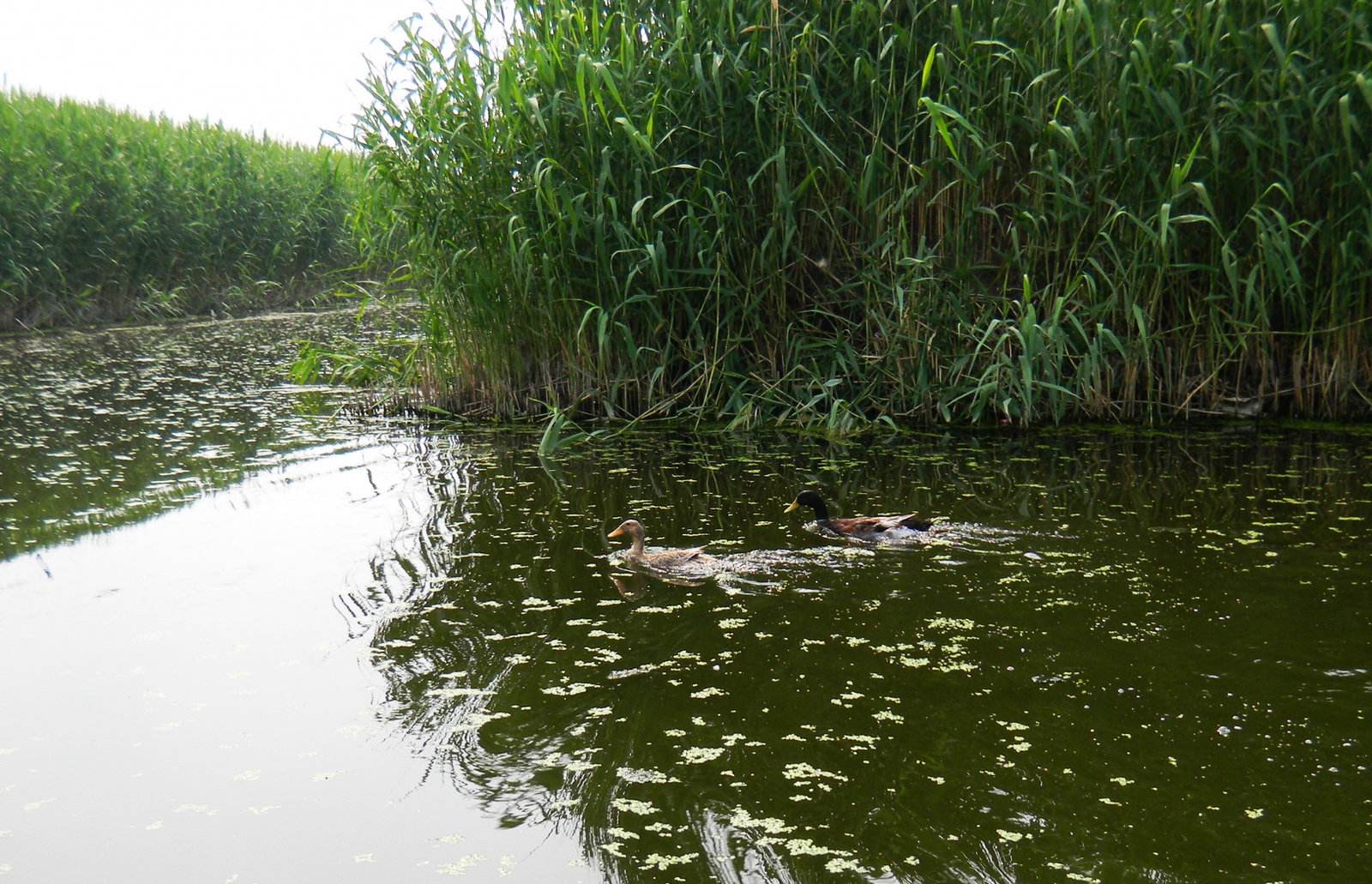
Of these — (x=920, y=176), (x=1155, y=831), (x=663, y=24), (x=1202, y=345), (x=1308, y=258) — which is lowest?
(x=1155, y=831)

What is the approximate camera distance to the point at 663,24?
24.1ft

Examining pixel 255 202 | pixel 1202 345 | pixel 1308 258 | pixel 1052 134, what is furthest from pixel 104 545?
pixel 255 202

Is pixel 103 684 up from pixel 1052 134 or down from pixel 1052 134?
down

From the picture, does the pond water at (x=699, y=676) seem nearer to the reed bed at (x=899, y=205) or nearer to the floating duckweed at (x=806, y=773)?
the floating duckweed at (x=806, y=773)

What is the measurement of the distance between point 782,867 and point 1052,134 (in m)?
5.48

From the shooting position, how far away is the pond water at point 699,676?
8.64 ft

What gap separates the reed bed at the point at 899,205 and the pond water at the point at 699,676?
2.90 feet

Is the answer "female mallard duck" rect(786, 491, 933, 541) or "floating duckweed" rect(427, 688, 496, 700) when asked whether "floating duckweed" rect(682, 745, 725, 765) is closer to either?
→ "floating duckweed" rect(427, 688, 496, 700)

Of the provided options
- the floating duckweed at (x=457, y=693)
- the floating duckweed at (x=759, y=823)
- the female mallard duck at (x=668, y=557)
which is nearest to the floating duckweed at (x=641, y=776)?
the floating duckweed at (x=759, y=823)

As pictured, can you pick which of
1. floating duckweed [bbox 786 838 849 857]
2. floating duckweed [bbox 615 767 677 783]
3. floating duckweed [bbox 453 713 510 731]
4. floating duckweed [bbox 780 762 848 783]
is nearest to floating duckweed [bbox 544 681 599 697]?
floating duckweed [bbox 453 713 510 731]

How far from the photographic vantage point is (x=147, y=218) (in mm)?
14961

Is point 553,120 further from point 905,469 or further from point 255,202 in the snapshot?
point 255,202

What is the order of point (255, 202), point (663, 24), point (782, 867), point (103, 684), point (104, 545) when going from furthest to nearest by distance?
point (255, 202), point (663, 24), point (104, 545), point (103, 684), point (782, 867)

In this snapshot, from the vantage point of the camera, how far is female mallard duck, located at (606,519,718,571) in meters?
4.63
